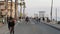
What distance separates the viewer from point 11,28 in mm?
18469

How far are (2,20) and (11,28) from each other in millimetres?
32036

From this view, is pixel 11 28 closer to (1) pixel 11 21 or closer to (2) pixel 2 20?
(1) pixel 11 21

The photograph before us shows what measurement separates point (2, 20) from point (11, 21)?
3246cm

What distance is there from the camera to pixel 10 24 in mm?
18234

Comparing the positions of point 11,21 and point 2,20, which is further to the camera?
point 2,20

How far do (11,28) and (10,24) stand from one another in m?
0.42

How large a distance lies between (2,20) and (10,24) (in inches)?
1270

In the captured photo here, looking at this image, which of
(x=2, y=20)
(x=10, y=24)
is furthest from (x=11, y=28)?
(x=2, y=20)

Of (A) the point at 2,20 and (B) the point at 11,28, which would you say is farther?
(A) the point at 2,20

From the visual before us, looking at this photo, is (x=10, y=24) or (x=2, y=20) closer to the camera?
(x=10, y=24)

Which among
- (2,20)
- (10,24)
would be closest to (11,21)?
(10,24)

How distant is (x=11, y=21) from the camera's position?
18.0 metres

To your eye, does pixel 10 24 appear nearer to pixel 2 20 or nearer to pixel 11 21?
pixel 11 21

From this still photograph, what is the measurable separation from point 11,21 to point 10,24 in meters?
0.33
